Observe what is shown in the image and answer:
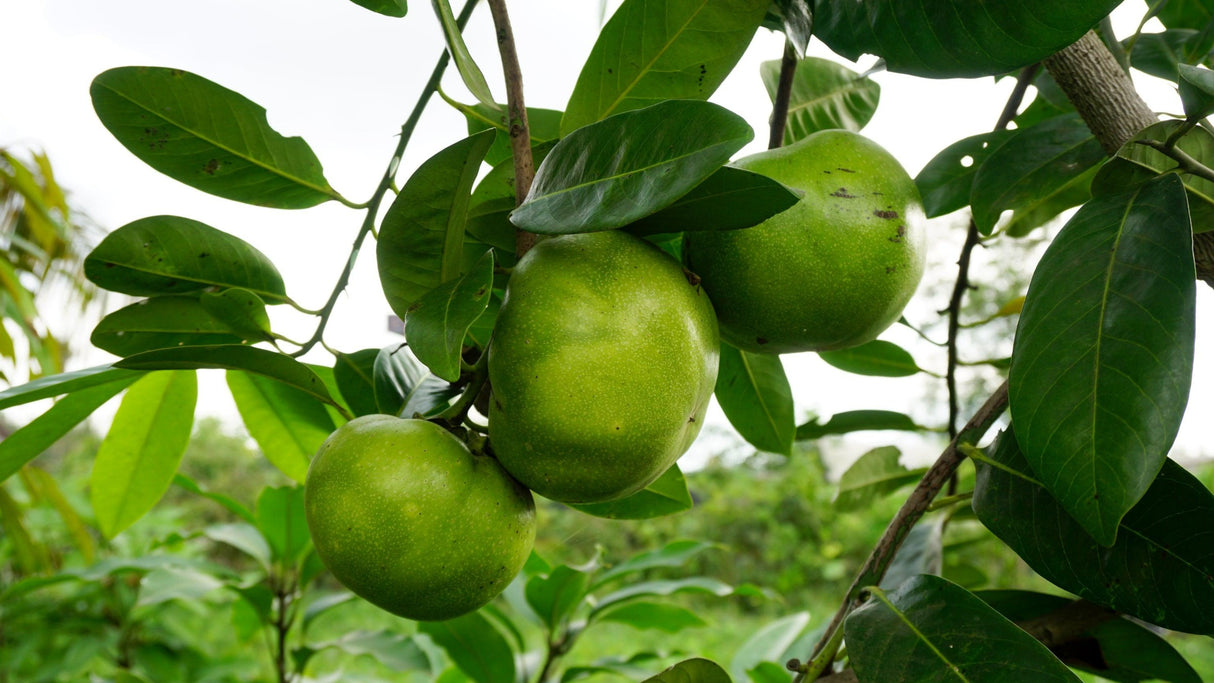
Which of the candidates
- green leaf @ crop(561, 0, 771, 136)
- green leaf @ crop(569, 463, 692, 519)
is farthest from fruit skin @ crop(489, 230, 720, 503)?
green leaf @ crop(569, 463, 692, 519)

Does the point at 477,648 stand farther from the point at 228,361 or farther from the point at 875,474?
the point at 228,361

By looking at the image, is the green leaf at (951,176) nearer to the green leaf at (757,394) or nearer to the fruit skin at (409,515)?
the green leaf at (757,394)

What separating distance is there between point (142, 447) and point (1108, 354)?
34.8 inches

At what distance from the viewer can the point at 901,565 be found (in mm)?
915

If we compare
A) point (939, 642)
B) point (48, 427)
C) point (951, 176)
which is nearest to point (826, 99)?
point (951, 176)

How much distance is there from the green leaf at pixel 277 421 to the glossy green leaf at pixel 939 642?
53 cm

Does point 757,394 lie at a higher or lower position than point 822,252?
lower

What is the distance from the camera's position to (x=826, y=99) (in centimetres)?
83

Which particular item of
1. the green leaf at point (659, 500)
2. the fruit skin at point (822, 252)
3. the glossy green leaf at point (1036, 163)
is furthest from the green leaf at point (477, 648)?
the glossy green leaf at point (1036, 163)

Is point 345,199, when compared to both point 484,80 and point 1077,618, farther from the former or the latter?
point 1077,618

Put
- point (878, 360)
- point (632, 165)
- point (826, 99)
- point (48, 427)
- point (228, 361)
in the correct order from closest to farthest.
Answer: point (632, 165)
point (228, 361)
point (48, 427)
point (826, 99)
point (878, 360)

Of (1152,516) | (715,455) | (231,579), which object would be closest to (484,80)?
(1152,516)

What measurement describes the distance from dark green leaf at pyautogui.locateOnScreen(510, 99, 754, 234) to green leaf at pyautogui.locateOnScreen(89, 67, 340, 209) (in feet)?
0.95

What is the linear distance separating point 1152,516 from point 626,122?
1.37ft
